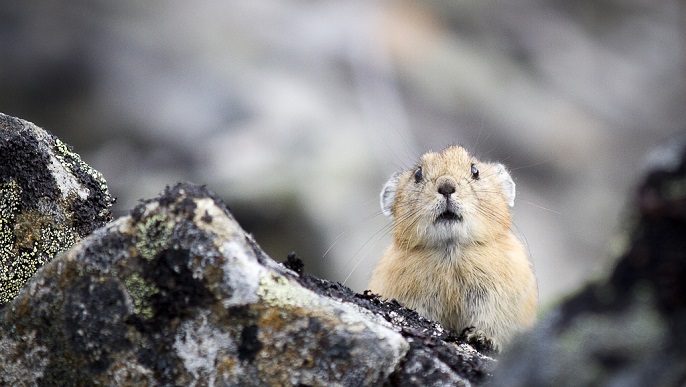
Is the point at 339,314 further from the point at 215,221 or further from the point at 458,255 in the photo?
the point at 458,255

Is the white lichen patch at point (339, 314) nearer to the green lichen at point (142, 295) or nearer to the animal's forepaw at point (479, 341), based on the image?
the green lichen at point (142, 295)

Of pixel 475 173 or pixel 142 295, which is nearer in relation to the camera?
pixel 142 295

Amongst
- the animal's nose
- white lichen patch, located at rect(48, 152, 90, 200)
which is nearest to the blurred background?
the animal's nose

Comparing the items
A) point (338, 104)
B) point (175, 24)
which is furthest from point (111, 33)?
point (338, 104)

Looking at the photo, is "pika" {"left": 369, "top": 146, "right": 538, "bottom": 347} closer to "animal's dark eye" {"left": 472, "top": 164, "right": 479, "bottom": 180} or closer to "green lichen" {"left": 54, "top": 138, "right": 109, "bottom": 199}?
"animal's dark eye" {"left": 472, "top": 164, "right": 479, "bottom": 180}

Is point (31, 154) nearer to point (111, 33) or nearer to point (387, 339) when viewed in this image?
point (387, 339)

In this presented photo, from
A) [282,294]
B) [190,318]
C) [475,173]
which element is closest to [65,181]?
[190,318]
